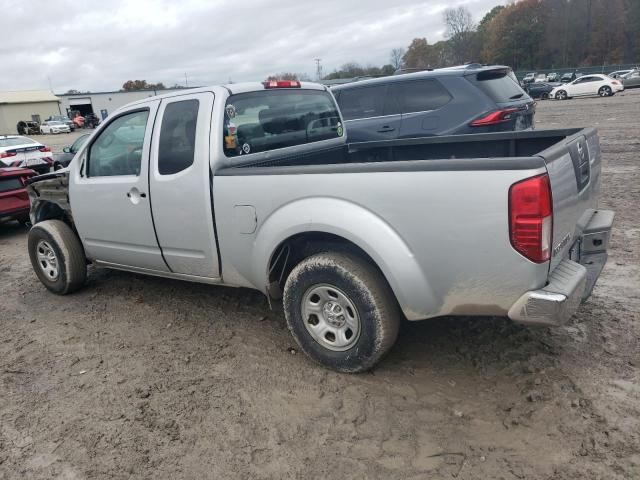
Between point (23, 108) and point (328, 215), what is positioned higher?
point (23, 108)

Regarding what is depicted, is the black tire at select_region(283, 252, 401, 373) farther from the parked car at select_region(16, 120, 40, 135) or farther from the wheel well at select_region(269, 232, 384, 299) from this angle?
the parked car at select_region(16, 120, 40, 135)

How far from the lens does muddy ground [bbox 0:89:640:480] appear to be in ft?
8.86

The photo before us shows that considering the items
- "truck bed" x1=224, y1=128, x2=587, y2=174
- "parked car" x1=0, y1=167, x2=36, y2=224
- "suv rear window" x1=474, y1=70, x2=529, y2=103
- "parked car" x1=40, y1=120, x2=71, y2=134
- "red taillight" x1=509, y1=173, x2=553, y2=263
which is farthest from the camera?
"parked car" x1=40, y1=120, x2=71, y2=134

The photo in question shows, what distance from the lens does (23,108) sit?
198 ft

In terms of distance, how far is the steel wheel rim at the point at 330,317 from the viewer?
3.34 metres

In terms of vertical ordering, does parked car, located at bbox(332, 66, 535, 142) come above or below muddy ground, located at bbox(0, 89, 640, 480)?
above

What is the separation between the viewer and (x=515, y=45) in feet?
264

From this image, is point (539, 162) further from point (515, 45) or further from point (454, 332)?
point (515, 45)

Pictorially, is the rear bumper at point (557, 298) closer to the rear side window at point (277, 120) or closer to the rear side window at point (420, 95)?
the rear side window at point (277, 120)

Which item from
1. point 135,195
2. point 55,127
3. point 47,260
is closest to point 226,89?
point 135,195

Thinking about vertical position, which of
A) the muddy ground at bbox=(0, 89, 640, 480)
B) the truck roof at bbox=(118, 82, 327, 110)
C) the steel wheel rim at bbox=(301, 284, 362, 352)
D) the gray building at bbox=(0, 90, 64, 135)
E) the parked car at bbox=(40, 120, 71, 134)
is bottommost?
the muddy ground at bbox=(0, 89, 640, 480)

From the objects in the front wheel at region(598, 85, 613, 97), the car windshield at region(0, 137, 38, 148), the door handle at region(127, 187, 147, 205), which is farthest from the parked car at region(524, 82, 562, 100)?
the door handle at region(127, 187, 147, 205)

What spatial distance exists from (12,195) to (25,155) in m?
8.13

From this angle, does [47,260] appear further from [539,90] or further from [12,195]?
[539,90]
